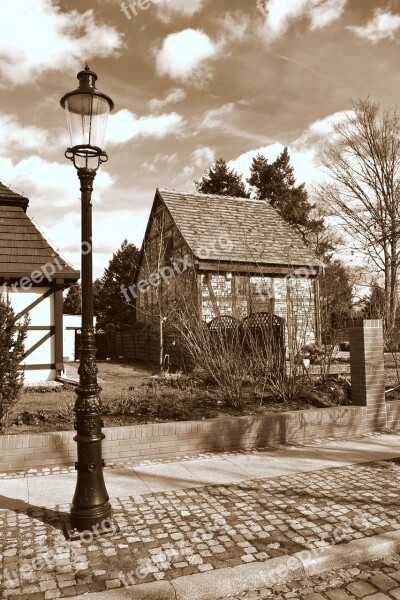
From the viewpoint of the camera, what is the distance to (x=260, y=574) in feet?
11.6

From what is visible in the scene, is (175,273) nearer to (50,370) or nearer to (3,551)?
(50,370)

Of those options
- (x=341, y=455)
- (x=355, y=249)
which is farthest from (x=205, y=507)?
(x=355, y=249)

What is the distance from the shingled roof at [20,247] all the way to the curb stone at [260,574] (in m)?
9.94

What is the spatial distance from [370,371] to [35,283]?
8.56 m

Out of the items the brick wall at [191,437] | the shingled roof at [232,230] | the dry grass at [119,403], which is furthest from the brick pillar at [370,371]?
the shingled roof at [232,230]

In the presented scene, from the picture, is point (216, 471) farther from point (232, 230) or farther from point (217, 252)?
point (232, 230)

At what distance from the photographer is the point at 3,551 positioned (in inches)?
152

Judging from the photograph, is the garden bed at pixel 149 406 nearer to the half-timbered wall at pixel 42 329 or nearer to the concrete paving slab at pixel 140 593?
the half-timbered wall at pixel 42 329

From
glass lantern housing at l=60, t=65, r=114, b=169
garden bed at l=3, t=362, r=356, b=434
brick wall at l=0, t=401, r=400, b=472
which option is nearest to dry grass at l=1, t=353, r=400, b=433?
garden bed at l=3, t=362, r=356, b=434

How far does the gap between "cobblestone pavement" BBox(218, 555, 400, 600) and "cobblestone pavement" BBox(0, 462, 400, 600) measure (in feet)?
0.44

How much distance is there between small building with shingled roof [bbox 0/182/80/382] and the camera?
12320mm

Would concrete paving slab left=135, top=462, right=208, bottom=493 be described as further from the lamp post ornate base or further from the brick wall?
the lamp post ornate base

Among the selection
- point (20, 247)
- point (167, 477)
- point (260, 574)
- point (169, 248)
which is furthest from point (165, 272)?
point (260, 574)

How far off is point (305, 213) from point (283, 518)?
36.0 m
